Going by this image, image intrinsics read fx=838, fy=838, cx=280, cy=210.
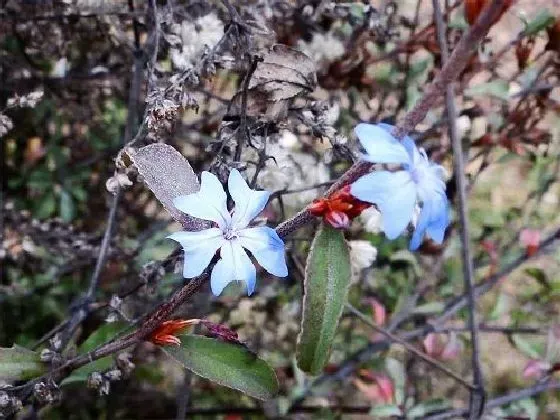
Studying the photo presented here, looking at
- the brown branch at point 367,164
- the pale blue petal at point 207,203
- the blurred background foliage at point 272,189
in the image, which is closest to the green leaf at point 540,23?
the blurred background foliage at point 272,189

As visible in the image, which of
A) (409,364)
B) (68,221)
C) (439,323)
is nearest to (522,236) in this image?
(439,323)

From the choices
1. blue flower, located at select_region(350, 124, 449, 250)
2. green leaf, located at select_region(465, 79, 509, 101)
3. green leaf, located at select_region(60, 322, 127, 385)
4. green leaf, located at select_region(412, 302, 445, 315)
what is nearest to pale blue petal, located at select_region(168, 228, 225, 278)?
blue flower, located at select_region(350, 124, 449, 250)

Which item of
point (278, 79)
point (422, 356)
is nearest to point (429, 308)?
point (422, 356)

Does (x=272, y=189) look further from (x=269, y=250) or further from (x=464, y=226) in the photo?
(x=269, y=250)

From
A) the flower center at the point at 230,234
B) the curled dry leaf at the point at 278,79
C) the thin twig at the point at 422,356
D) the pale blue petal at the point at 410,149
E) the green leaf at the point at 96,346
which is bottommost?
the thin twig at the point at 422,356

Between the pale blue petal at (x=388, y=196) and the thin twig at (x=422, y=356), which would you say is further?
the thin twig at (x=422, y=356)

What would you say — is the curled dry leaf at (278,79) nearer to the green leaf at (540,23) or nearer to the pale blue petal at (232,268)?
the pale blue petal at (232,268)

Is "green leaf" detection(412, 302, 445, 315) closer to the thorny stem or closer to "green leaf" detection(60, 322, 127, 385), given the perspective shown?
Answer: the thorny stem
